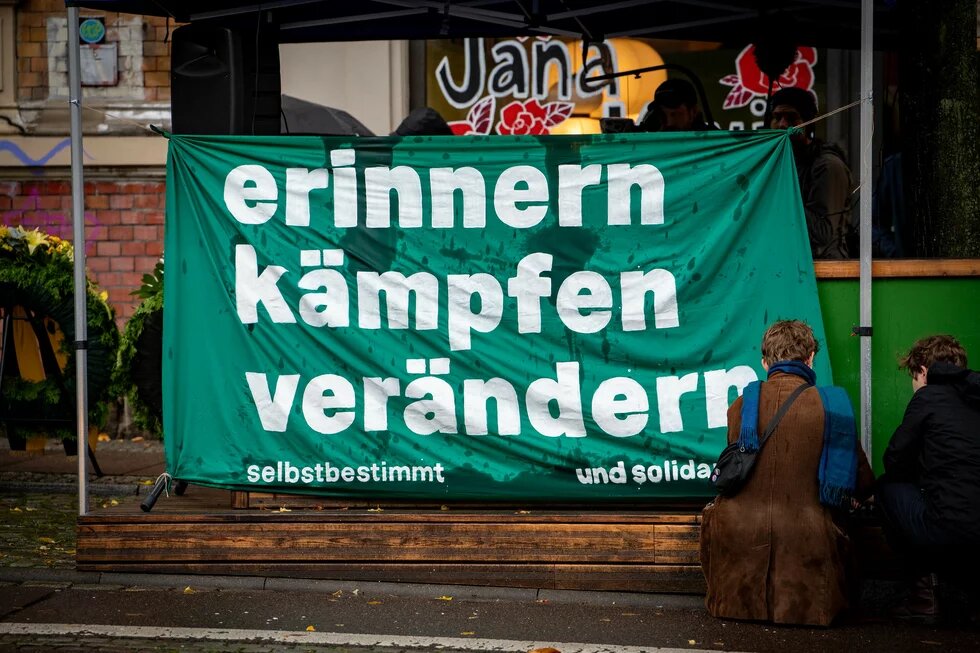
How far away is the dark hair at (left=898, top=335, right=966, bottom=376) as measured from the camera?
523 centimetres

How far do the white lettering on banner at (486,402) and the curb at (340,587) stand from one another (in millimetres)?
788

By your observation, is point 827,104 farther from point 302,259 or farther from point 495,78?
point 302,259

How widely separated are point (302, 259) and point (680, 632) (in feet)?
8.83

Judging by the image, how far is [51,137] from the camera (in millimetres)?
11234

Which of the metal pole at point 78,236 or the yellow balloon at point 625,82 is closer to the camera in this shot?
the metal pole at point 78,236

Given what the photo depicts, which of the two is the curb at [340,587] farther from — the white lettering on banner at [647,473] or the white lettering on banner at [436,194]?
the white lettering on banner at [436,194]

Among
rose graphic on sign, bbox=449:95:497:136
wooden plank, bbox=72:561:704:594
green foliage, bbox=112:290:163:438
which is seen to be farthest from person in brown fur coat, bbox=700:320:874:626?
rose graphic on sign, bbox=449:95:497:136

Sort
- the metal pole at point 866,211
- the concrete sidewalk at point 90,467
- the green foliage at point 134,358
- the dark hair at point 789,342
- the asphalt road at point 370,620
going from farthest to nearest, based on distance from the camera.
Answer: the concrete sidewalk at point 90,467, the green foliage at point 134,358, the metal pole at point 866,211, the dark hair at point 789,342, the asphalt road at point 370,620

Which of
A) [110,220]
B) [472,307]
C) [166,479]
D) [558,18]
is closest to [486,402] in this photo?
[472,307]

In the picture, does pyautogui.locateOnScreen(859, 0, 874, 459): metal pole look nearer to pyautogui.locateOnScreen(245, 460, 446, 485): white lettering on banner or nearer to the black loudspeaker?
pyautogui.locateOnScreen(245, 460, 446, 485): white lettering on banner

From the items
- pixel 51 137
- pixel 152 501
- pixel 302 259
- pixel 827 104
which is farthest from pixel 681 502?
pixel 51 137

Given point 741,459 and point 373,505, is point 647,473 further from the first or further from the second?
point 373,505

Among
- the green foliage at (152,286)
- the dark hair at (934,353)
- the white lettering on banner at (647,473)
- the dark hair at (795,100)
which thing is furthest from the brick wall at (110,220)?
the dark hair at (934,353)

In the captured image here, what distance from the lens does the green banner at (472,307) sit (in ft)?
19.4
